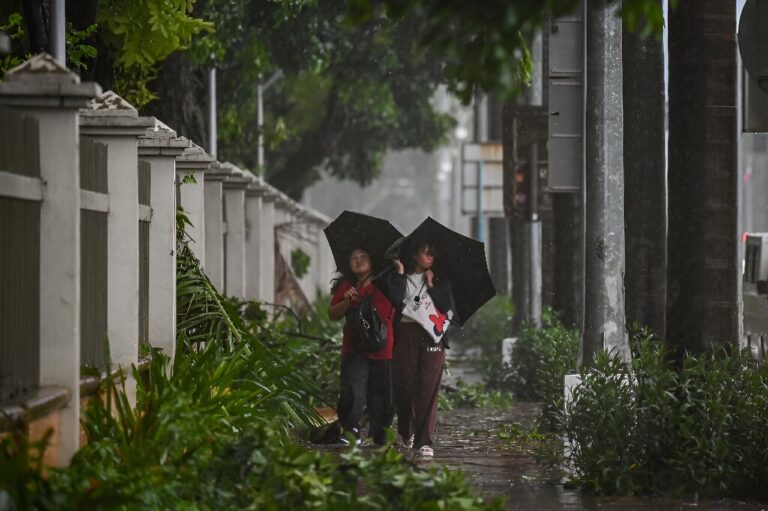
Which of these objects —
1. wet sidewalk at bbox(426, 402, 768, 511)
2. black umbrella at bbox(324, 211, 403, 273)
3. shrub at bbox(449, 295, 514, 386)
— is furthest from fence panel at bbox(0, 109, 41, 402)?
shrub at bbox(449, 295, 514, 386)

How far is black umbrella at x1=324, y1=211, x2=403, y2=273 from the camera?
13.4m

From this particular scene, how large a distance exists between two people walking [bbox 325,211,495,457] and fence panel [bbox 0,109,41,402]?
17.2 ft

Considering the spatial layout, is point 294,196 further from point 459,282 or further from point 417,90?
point 459,282

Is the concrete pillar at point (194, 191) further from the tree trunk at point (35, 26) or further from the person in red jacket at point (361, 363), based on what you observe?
the tree trunk at point (35, 26)

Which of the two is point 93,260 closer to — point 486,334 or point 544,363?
point 544,363

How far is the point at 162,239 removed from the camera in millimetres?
11875

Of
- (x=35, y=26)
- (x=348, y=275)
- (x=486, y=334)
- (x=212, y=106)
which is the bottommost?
(x=486, y=334)

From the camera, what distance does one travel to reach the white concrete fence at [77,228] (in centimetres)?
777

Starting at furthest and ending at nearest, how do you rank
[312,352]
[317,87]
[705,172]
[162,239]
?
[317,87], [312,352], [162,239], [705,172]

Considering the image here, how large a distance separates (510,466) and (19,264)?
5.15 meters

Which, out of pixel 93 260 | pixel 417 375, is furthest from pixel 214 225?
pixel 93 260

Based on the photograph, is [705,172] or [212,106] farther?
[212,106]

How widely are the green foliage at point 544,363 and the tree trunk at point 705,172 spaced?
1.29 meters

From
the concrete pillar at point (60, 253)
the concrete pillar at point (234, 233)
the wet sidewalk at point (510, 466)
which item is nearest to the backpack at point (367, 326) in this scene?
the wet sidewalk at point (510, 466)
